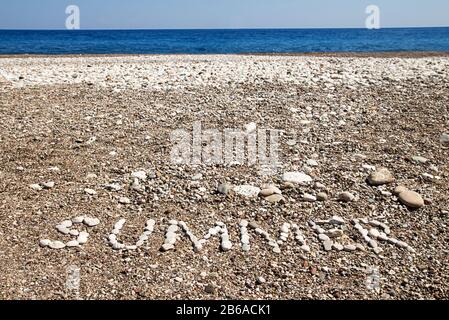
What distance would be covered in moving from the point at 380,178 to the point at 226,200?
6.10ft

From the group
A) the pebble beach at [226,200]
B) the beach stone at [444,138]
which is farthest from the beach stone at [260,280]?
the beach stone at [444,138]

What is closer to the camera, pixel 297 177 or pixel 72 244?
pixel 72 244

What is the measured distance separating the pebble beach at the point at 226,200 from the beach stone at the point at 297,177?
0.9 inches

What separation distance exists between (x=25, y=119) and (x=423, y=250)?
621cm

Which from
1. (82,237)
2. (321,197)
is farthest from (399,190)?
(82,237)

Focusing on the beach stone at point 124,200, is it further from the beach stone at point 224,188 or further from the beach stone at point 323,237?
the beach stone at point 323,237

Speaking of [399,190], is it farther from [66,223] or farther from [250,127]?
[66,223]

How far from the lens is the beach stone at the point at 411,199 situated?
14.3ft

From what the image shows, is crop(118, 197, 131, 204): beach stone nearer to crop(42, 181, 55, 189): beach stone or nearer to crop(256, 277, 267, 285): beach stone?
crop(42, 181, 55, 189): beach stone

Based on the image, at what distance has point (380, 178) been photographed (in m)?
4.81
